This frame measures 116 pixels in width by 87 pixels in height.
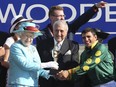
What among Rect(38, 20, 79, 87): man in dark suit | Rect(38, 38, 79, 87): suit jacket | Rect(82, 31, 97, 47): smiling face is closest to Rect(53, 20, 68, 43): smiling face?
Rect(38, 20, 79, 87): man in dark suit

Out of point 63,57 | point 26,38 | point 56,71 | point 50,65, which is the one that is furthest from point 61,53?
point 26,38

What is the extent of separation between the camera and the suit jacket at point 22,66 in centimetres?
457

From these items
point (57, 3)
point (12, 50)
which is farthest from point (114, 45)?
point (12, 50)

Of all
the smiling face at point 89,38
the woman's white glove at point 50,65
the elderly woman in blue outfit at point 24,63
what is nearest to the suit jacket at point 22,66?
the elderly woman in blue outfit at point 24,63

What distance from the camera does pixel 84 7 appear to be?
609 cm

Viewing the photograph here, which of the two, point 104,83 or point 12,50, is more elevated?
point 12,50

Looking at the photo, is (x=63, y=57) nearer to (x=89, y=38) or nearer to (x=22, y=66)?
(x=89, y=38)

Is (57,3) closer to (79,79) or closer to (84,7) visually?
(84,7)

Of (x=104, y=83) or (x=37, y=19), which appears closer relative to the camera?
(x=104, y=83)

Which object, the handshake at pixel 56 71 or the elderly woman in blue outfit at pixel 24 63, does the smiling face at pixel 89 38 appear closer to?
the handshake at pixel 56 71

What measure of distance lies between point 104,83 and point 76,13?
153cm

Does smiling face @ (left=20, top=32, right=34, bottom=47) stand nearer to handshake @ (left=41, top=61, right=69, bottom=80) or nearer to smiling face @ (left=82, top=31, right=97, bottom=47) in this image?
handshake @ (left=41, top=61, right=69, bottom=80)

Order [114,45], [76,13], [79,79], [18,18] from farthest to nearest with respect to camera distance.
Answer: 1. [76,13]
2. [114,45]
3. [18,18]
4. [79,79]

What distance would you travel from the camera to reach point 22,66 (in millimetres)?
4562
